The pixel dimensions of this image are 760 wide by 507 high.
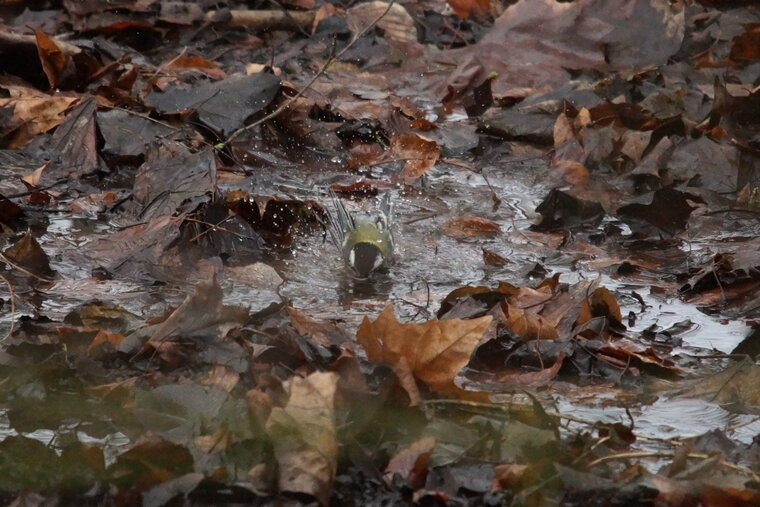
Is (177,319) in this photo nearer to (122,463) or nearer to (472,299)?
(122,463)

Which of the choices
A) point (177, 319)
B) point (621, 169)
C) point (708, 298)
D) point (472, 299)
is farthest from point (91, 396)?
point (621, 169)

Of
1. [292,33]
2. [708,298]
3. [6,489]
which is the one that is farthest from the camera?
[292,33]

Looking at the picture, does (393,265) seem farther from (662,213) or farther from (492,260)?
(662,213)

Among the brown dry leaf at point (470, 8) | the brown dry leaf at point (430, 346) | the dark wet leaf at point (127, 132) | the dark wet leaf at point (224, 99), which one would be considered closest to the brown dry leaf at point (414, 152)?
the dark wet leaf at point (224, 99)

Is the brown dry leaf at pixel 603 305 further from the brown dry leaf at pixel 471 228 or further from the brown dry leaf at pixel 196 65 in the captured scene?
the brown dry leaf at pixel 196 65

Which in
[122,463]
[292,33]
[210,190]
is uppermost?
[122,463]

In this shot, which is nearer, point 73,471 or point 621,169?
point 73,471
